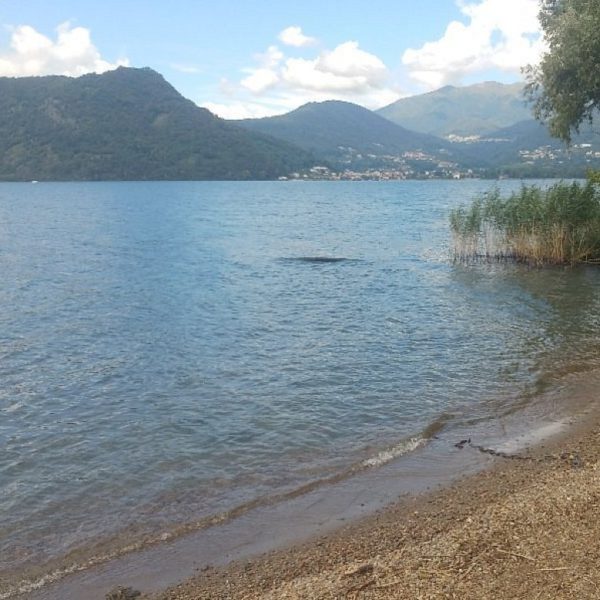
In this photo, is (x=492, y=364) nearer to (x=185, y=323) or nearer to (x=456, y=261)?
(x=185, y=323)

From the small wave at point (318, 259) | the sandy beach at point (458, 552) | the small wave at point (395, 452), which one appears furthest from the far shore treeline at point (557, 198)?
the sandy beach at point (458, 552)

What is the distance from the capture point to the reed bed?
104ft

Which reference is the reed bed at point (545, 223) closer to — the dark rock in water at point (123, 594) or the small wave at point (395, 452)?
the small wave at point (395, 452)

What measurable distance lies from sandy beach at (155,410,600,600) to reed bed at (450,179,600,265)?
972 inches

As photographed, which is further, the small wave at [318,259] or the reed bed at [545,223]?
the small wave at [318,259]

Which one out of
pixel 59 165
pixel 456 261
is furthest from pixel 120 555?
pixel 59 165

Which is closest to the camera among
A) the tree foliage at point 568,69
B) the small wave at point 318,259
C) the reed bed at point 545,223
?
the tree foliage at point 568,69

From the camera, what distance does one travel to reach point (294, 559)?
7.89 m

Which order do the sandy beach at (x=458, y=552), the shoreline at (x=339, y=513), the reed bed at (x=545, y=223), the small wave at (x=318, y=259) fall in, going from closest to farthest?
the sandy beach at (x=458, y=552) → the shoreline at (x=339, y=513) → the reed bed at (x=545, y=223) → the small wave at (x=318, y=259)

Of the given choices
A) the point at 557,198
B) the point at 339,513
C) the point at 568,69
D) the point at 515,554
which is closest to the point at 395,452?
the point at 339,513

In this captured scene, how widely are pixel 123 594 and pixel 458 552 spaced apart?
12.8 ft

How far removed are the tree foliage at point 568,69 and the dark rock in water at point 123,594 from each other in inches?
998

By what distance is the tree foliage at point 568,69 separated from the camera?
25125 millimetres

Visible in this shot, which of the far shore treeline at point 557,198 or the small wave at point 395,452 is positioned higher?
the far shore treeline at point 557,198
